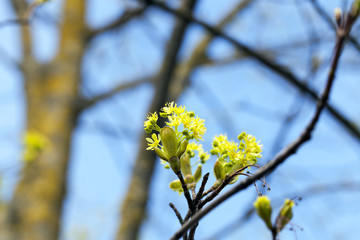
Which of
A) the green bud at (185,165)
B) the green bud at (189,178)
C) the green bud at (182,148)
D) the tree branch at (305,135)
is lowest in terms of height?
the tree branch at (305,135)

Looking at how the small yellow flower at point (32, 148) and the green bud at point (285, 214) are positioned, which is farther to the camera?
the small yellow flower at point (32, 148)

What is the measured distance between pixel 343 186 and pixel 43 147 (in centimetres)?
293

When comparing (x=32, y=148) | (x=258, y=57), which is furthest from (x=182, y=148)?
(x=32, y=148)

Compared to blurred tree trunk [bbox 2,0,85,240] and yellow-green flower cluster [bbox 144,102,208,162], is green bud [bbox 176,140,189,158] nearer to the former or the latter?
yellow-green flower cluster [bbox 144,102,208,162]

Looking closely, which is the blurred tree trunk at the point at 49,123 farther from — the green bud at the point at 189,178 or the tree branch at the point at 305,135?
the tree branch at the point at 305,135

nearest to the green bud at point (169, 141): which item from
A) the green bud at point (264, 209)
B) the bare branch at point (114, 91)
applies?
the green bud at point (264, 209)

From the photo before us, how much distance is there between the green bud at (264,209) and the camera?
749 mm

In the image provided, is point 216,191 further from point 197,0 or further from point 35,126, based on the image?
point 35,126

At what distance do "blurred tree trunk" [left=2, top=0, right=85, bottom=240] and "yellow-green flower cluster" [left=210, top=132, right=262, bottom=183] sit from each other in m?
3.16

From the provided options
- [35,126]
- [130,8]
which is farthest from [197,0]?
[35,126]

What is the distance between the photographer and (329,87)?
493 millimetres

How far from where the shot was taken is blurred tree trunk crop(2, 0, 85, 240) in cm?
370

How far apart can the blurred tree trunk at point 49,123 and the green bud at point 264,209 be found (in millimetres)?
3266

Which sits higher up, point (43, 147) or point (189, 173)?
point (43, 147)
